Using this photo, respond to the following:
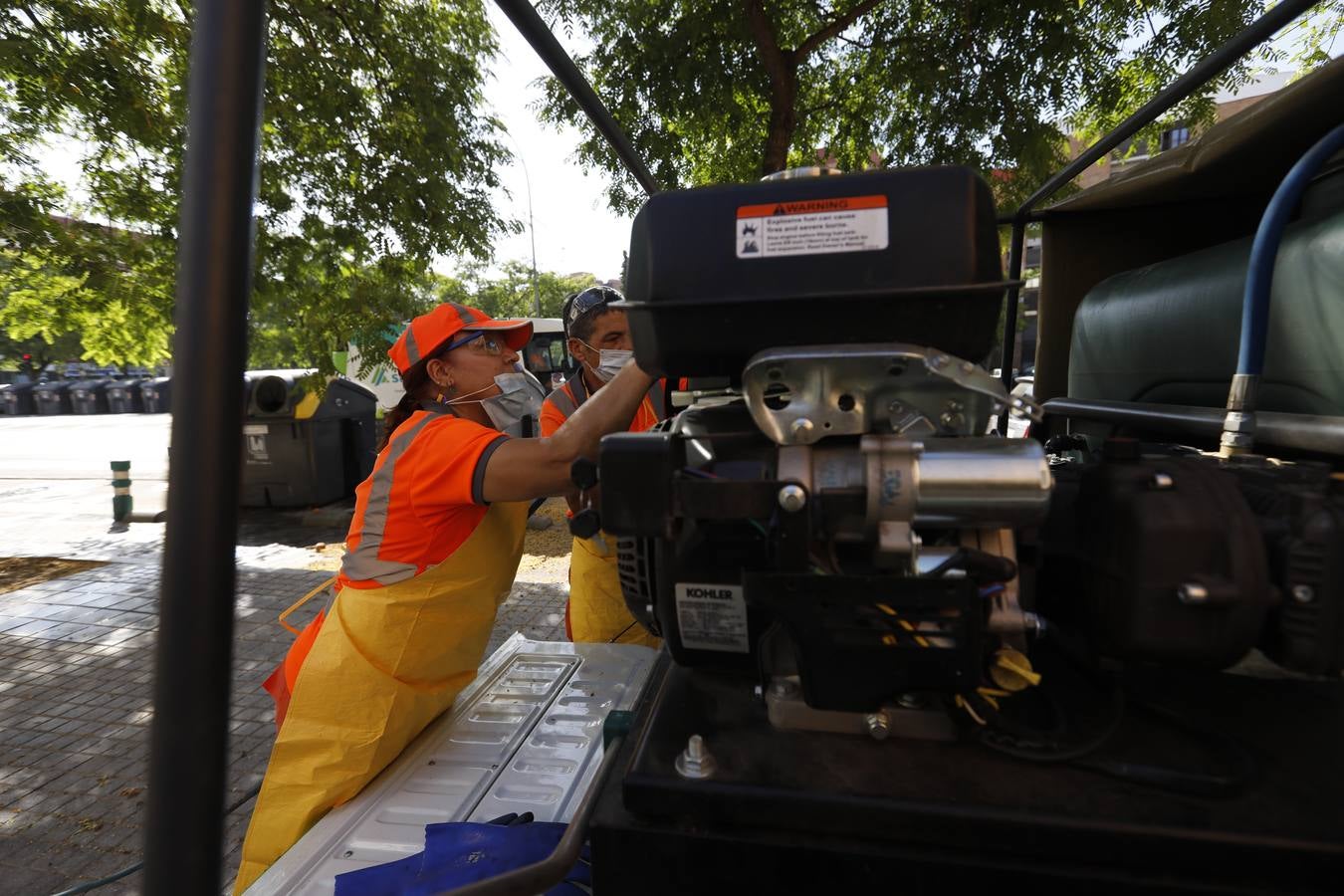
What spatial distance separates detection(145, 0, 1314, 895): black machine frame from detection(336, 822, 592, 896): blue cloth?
1.48ft

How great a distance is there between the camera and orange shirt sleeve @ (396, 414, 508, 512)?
185 cm

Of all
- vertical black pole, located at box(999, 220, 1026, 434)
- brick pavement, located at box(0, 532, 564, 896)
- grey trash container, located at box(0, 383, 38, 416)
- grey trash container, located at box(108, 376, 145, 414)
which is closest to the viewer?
vertical black pole, located at box(999, 220, 1026, 434)

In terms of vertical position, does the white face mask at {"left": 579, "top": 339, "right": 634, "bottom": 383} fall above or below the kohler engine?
above

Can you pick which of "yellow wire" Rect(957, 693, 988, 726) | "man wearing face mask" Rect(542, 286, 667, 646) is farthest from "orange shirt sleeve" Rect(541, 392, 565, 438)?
"yellow wire" Rect(957, 693, 988, 726)

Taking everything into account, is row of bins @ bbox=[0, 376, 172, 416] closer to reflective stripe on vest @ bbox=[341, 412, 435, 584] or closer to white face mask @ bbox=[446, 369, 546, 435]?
white face mask @ bbox=[446, 369, 546, 435]

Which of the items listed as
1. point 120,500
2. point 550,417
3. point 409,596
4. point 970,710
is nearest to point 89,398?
point 120,500

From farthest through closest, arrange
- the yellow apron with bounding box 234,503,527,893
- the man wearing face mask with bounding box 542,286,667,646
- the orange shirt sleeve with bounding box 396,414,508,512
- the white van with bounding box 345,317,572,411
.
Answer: the white van with bounding box 345,317,572,411 → the man wearing face mask with bounding box 542,286,667,646 → the orange shirt sleeve with bounding box 396,414,508,512 → the yellow apron with bounding box 234,503,527,893

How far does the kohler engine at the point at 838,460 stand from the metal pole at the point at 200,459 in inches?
16.5

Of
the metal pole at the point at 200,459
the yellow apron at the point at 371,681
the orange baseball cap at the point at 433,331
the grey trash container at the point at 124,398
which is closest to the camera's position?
the metal pole at the point at 200,459

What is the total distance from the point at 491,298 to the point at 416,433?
2858cm

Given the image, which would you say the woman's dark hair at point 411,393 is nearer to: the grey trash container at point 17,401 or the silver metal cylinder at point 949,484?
the silver metal cylinder at point 949,484

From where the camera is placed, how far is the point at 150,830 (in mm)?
719

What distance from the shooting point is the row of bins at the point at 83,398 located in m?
30.2

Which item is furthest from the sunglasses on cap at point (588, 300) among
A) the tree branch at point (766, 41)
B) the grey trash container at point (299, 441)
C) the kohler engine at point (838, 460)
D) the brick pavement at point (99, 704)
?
the grey trash container at point (299, 441)
